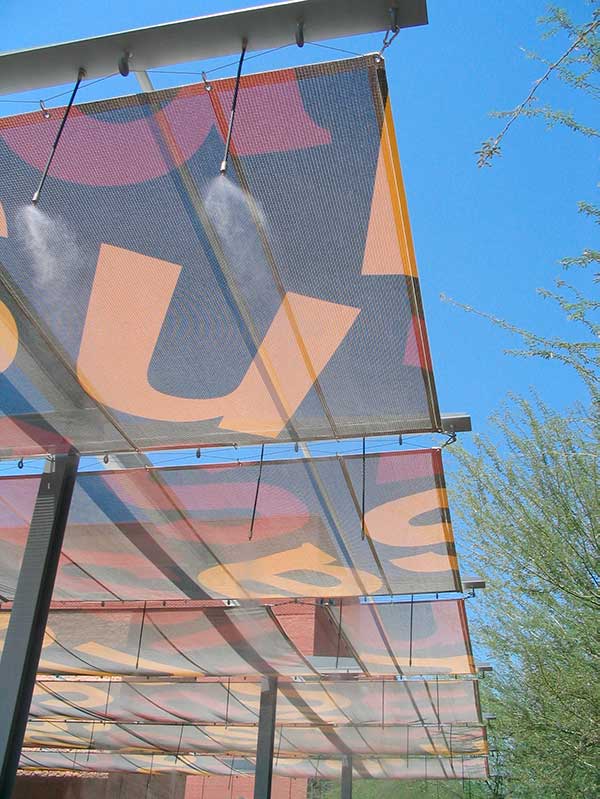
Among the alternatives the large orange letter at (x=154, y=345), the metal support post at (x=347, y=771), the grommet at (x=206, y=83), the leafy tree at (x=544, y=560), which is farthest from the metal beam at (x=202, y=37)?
the metal support post at (x=347, y=771)

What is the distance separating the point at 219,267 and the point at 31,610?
359 cm

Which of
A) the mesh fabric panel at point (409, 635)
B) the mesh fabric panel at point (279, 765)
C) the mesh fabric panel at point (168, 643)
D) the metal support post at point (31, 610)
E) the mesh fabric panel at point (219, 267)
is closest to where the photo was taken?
the mesh fabric panel at point (219, 267)

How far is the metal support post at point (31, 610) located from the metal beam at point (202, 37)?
13.2 ft

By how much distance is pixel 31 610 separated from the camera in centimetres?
669

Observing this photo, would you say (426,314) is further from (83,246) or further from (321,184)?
(83,246)

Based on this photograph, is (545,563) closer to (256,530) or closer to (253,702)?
(256,530)

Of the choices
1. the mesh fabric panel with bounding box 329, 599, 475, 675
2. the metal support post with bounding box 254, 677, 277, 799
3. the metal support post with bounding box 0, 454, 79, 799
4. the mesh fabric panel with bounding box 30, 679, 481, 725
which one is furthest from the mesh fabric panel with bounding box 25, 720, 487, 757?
the metal support post with bounding box 0, 454, 79, 799

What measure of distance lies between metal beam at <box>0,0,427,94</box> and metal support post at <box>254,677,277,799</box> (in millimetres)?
10880

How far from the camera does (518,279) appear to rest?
3056 cm

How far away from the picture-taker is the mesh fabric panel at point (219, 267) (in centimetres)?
403

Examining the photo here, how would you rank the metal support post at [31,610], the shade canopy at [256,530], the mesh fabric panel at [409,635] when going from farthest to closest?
the mesh fabric panel at [409,635], the shade canopy at [256,530], the metal support post at [31,610]

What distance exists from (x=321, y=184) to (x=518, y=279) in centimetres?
2777

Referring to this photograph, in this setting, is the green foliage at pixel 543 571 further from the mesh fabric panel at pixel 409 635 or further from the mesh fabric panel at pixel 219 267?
the mesh fabric panel at pixel 409 635

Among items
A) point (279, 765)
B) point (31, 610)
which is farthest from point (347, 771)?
point (31, 610)
